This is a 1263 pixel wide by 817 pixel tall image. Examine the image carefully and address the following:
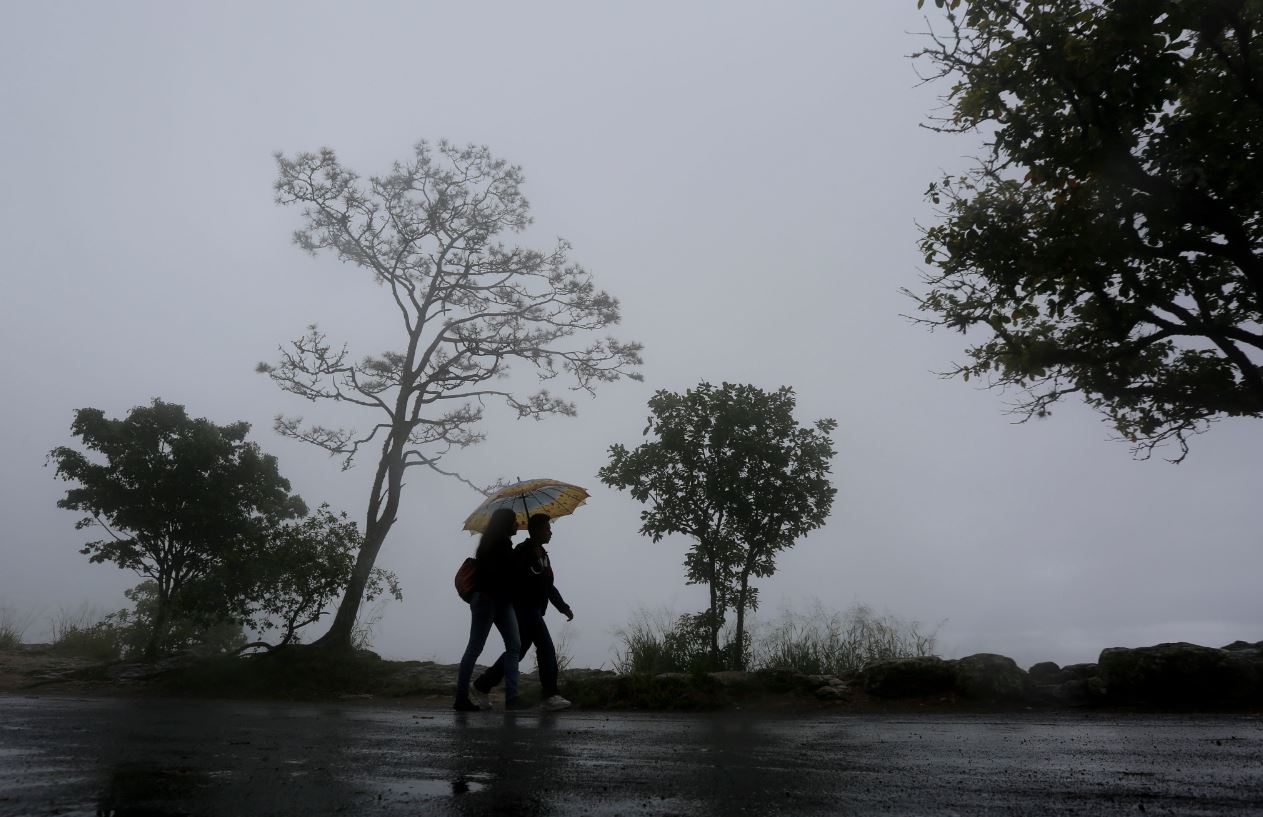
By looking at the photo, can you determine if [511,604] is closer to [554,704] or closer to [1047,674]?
[554,704]

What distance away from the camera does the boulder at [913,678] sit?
→ 34.2 ft

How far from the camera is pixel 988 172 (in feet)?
35.1

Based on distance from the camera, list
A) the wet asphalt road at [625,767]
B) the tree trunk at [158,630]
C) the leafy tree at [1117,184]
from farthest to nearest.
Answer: the tree trunk at [158,630] < the leafy tree at [1117,184] < the wet asphalt road at [625,767]

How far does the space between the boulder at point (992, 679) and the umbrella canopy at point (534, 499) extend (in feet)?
17.7

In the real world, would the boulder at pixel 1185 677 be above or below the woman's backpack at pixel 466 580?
below

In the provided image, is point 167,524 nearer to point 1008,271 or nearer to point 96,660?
point 96,660

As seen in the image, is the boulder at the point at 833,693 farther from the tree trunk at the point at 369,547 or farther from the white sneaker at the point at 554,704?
the tree trunk at the point at 369,547

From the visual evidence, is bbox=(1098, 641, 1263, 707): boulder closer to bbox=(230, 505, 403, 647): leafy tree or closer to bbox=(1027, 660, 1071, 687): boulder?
bbox=(1027, 660, 1071, 687): boulder

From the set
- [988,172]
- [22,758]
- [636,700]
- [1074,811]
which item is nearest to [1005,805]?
[1074,811]

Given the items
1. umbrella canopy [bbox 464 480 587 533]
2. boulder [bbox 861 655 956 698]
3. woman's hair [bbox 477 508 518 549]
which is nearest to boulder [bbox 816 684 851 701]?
boulder [bbox 861 655 956 698]

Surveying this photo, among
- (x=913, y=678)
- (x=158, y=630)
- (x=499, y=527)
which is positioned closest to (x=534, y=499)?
(x=499, y=527)

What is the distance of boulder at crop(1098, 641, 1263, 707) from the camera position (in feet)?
29.6

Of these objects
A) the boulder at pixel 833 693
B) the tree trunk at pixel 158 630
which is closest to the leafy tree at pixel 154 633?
the tree trunk at pixel 158 630

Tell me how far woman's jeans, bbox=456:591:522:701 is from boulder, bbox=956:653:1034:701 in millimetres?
5603
